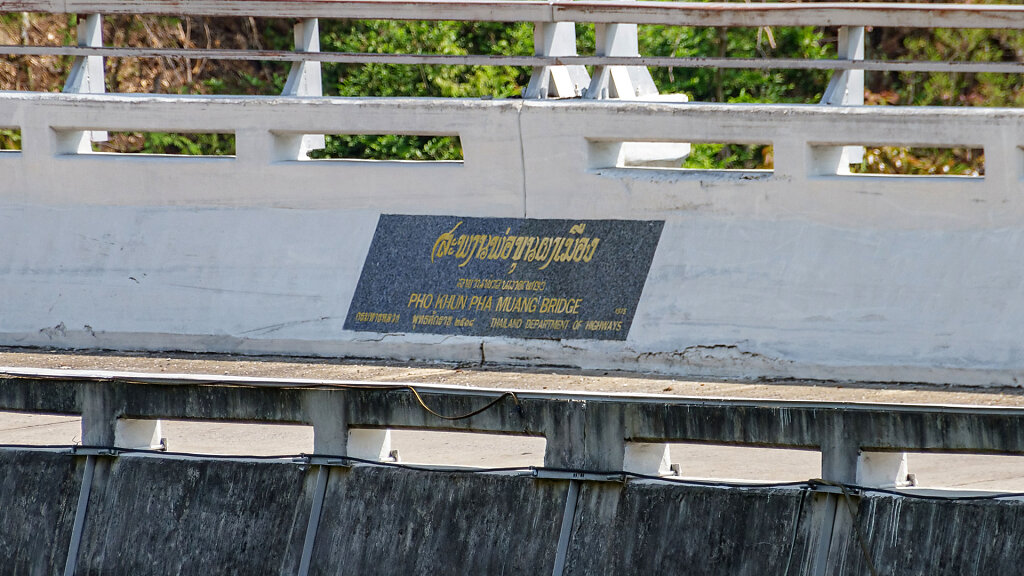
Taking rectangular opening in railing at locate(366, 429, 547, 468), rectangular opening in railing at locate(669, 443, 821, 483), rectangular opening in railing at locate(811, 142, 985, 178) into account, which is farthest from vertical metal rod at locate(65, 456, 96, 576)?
rectangular opening in railing at locate(811, 142, 985, 178)

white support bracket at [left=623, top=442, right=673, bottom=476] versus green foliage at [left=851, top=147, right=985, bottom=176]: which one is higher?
green foliage at [left=851, top=147, right=985, bottom=176]

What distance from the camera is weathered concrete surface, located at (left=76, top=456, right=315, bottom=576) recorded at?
6797mm

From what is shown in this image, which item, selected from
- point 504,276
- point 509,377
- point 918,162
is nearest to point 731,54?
point 918,162

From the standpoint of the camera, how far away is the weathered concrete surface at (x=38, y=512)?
7133mm

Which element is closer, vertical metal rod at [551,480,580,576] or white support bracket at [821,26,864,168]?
vertical metal rod at [551,480,580,576]

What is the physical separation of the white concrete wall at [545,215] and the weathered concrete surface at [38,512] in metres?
2.56

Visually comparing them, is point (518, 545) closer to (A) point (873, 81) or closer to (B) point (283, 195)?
(B) point (283, 195)

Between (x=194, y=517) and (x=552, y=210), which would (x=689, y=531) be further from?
(x=552, y=210)

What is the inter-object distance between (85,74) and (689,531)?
6265 millimetres

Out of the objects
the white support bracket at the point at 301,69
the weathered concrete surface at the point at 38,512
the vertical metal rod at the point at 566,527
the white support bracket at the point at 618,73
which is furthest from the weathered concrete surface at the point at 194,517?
the white support bracket at the point at 618,73

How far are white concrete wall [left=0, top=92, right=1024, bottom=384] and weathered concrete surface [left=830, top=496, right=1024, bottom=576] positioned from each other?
2847mm

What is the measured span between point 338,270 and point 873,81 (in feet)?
43.7

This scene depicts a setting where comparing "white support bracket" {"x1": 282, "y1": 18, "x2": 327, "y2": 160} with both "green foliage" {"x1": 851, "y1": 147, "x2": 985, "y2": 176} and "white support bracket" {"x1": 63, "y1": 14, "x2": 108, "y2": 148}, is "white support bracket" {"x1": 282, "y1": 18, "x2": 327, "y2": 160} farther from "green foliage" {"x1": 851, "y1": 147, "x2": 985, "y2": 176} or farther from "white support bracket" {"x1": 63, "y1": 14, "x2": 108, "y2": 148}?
"green foliage" {"x1": 851, "y1": 147, "x2": 985, "y2": 176}

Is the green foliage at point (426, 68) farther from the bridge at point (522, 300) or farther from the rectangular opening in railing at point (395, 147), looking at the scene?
the bridge at point (522, 300)
